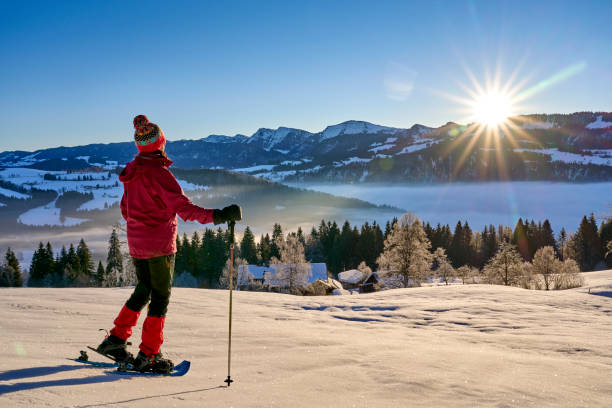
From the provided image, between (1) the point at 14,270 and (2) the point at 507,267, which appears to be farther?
(1) the point at 14,270

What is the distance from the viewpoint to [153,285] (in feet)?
12.7

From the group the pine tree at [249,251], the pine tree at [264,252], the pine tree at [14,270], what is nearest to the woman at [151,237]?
the pine tree at [14,270]

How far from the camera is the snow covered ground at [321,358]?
9.54ft

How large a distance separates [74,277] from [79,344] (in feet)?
241

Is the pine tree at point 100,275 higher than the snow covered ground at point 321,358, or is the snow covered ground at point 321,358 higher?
the snow covered ground at point 321,358

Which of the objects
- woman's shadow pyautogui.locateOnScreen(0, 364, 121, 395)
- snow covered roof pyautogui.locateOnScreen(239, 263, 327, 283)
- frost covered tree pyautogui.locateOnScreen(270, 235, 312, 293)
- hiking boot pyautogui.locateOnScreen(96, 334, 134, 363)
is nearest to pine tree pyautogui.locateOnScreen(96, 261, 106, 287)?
snow covered roof pyautogui.locateOnScreen(239, 263, 327, 283)

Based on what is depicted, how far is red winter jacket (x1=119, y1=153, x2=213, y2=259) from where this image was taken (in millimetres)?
3746

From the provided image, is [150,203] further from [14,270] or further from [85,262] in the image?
[85,262]

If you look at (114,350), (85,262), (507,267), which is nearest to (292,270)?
(507,267)

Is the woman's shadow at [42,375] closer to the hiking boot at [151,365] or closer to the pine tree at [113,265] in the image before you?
the hiking boot at [151,365]

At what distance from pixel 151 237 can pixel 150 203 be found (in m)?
0.37

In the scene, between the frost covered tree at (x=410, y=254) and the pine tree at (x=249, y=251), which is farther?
the pine tree at (x=249, y=251)

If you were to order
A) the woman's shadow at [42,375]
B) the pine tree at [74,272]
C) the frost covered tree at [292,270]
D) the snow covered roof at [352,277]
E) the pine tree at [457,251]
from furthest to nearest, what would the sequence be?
the pine tree at [457,251] → the snow covered roof at [352,277] → the pine tree at [74,272] → the frost covered tree at [292,270] → the woman's shadow at [42,375]

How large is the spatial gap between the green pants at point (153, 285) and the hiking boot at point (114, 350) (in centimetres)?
38
